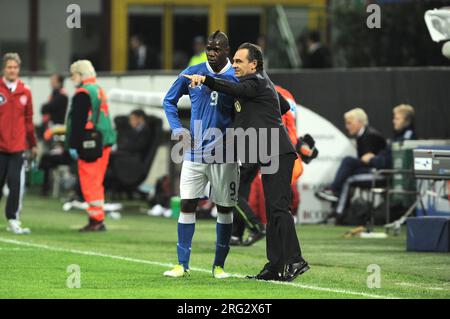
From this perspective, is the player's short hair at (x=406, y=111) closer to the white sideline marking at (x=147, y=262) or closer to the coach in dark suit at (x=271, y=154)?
the white sideline marking at (x=147, y=262)

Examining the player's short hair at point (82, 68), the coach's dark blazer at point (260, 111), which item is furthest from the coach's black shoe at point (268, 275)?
the player's short hair at point (82, 68)

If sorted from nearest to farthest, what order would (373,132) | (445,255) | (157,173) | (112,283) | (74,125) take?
1. (112,283)
2. (445,255)
3. (74,125)
4. (373,132)
5. (157,173)

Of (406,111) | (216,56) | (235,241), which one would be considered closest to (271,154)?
(216,56)

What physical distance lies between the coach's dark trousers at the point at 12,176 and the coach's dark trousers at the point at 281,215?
5891 millimetres

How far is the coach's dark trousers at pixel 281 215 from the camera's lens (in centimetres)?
1321

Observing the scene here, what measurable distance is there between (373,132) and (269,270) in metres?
7.83

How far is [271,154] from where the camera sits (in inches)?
521

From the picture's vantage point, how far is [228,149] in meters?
13.4

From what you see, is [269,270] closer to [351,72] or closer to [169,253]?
[169,253]

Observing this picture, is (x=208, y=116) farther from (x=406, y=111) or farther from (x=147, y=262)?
(x=406, y=111)

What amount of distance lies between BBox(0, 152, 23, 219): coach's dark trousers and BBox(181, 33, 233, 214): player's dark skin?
5361 millimetres

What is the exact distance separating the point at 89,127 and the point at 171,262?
4345 mm
